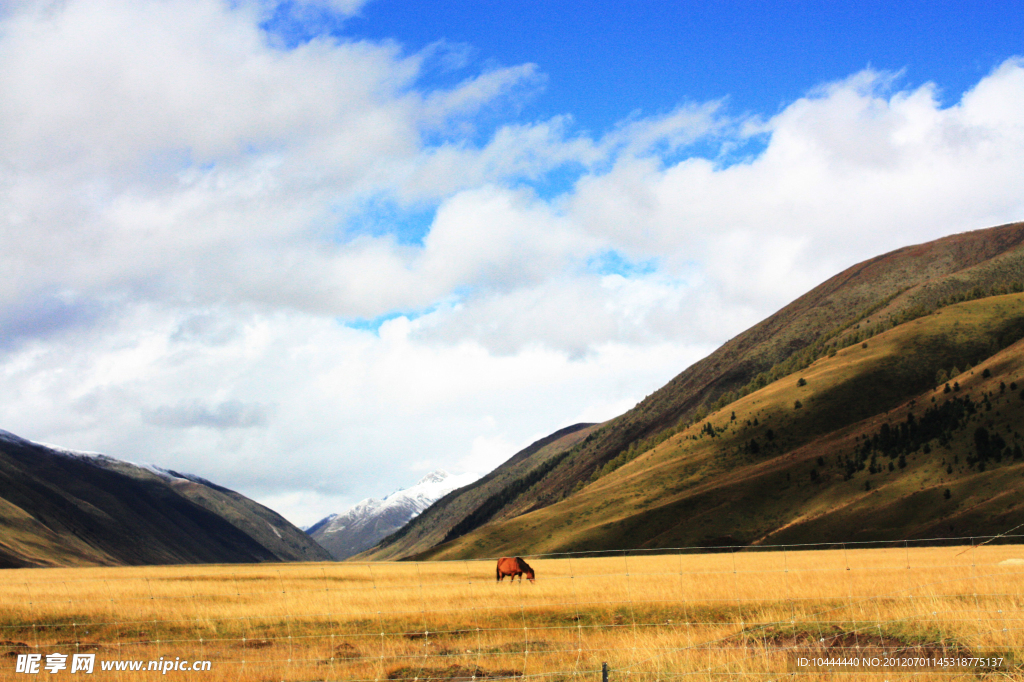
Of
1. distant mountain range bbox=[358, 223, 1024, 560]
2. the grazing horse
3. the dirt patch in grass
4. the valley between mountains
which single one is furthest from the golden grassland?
distant mountain range bbox=[358, 223, 1024, 560]

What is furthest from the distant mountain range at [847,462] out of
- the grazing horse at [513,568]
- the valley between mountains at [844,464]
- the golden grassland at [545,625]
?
the golden grassland at [545,625]

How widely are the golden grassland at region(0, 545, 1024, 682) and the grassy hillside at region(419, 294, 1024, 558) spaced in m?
75.8

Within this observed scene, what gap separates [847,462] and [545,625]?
115693 mm

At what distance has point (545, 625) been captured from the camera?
24531 mm

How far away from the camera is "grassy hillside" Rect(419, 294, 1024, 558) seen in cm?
10415

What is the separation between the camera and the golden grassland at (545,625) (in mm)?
16188

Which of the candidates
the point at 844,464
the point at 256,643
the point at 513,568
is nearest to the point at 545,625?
the point at 256,643

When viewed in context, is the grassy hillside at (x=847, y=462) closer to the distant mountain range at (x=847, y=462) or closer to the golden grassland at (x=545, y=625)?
the distant mountain range at (x=847, y=462)

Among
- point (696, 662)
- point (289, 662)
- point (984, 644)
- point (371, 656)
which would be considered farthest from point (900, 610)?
point (289, 662)

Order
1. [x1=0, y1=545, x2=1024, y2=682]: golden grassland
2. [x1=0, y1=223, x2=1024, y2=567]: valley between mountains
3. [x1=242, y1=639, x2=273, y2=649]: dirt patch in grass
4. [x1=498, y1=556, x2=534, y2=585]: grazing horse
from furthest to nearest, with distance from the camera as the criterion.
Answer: [x1=0, y1=223, x2=1024, y2=567]: valley between mountains → [x1=498, y1=556, x2=534, y2=585]: grazing horse → [x1=242, y1=639, x2=273, y2=649]: dirt patch in grass → [x1=0, y1=545, x2=1024, y2=682]: golden grassland

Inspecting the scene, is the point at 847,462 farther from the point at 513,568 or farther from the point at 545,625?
the point at 545,625

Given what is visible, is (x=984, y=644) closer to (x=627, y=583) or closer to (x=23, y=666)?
(x=627, y=583)

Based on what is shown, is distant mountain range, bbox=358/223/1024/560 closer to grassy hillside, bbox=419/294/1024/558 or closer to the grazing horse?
grassy hillside, bbox=419/294/1024/558

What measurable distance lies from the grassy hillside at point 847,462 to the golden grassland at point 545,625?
249 ft
